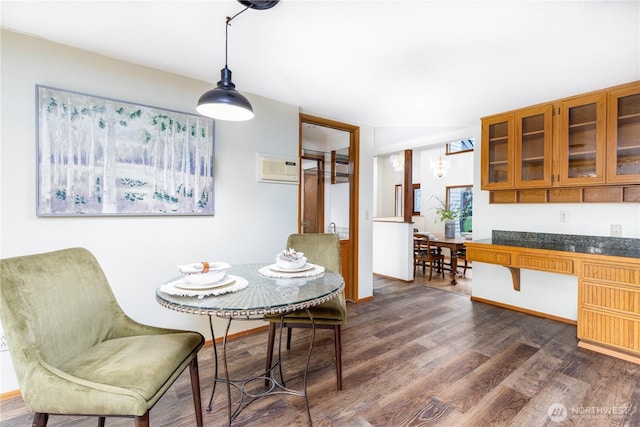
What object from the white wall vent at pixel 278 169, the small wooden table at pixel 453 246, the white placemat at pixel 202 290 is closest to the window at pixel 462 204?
the small wooden table at pixel 453 246

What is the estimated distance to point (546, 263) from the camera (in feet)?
9.21

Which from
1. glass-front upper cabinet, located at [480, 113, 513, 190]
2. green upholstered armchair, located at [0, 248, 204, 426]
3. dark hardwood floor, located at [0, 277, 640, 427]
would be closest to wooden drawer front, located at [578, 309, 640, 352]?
dark hardwood floor, located at [0, 277, 640, 427]

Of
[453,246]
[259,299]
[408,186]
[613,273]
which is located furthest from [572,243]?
[259,299]

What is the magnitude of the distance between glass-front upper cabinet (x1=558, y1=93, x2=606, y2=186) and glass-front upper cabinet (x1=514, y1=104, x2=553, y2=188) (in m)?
0.11

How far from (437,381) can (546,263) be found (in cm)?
170

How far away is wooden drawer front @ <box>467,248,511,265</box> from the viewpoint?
3096 millimetres

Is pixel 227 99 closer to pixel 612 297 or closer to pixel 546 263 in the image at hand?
pixel 546 263

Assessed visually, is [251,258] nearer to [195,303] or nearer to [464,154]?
[195,303]

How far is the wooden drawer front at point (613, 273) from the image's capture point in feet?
7.59

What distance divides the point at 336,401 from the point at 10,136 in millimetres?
2608

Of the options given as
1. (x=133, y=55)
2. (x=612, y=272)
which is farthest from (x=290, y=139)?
(x=612, y=272)

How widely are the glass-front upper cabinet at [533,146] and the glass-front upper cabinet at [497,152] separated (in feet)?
0.27

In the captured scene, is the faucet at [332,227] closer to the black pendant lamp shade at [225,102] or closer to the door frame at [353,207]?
the door frame at [353,207]

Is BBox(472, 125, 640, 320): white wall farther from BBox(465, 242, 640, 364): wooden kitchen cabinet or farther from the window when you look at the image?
the window
